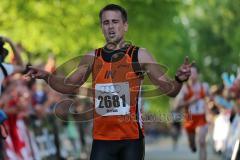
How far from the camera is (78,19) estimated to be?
20.9 meters

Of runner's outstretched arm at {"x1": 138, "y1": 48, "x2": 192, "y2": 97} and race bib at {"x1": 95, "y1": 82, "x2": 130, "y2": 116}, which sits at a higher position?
runner's outstretched arm at {"x1": 138, "y1": 48, "x2": 192, "y2": 97}

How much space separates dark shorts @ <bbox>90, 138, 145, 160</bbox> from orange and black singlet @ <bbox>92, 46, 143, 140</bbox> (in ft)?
0.13

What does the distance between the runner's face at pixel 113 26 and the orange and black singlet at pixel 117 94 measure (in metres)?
0.11

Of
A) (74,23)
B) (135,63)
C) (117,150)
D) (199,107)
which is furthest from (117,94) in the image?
(74,23)

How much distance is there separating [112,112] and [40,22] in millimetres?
13934

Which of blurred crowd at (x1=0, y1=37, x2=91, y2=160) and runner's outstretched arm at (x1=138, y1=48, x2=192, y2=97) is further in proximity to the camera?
blurred crowd at (x1=0, y1=37, x2=91, y2=160)

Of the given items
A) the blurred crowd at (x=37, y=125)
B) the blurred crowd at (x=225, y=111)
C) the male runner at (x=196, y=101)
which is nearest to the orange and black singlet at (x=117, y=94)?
the blurred crowd at (x=37, y=125)

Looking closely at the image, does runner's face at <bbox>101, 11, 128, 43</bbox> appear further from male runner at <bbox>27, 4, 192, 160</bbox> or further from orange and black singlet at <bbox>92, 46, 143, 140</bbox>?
orange and black singlet at <bbox>92, 46, 143, 140</bbox>

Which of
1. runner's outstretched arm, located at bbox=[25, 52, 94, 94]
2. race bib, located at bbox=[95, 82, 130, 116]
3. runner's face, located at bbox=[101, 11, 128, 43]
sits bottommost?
race bib, located at bbox=[95, 82, 130, 116]

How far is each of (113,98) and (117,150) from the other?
0.42 m

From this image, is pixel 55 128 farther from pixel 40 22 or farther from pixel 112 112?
pixel 112 112

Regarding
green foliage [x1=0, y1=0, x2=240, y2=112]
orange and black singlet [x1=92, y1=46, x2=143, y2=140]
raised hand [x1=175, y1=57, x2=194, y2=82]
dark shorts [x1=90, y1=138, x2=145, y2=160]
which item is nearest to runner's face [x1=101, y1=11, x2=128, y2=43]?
orange and black singlet [x1=92, y1=46, x2=143, y2=140]

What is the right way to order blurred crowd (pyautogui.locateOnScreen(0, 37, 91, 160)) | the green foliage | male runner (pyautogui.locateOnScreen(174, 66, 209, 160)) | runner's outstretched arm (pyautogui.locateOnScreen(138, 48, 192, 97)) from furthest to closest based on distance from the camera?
the green foliage < male runner (pyautogui.locateOnScreen(174, 66, 209, 160)) < blurred crowd (pyautogui.locateOnScreen(0, 37, 91, 160)) < runner's outstretched arm (pyautogui.locateOnScreen(138, 48, 192, 97))

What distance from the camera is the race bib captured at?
268 inches
